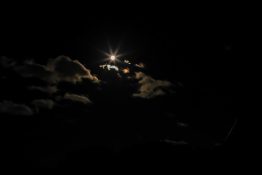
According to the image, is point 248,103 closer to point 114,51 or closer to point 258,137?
point 258,137

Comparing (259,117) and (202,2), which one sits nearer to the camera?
(259,117)

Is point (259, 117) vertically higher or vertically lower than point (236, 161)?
higher

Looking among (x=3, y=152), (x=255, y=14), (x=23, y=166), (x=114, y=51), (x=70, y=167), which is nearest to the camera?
(x=255, y=14)

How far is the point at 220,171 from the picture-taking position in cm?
405

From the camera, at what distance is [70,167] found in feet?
132

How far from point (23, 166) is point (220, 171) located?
67.2 metres

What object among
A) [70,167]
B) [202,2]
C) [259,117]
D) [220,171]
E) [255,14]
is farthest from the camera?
[70,167]

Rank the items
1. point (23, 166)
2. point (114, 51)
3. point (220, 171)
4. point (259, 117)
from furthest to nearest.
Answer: point (23, 166) < point (114, 51) < point (220, 171) < point (259, 117)

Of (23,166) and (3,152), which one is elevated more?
(3,152)

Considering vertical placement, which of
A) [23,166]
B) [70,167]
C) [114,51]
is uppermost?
[23,166]

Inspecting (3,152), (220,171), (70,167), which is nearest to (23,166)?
(3,152)

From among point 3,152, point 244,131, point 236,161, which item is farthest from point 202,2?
point 3,152

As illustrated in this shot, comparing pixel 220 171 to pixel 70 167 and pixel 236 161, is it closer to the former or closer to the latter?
pixel 236 161

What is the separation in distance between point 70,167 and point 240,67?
4035 cm
